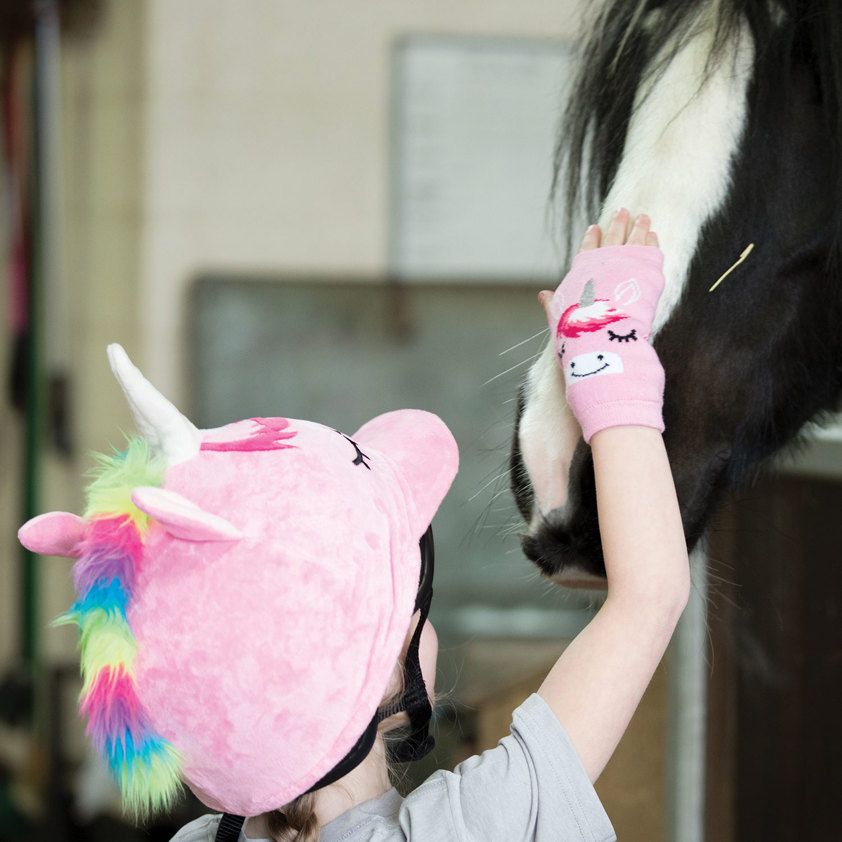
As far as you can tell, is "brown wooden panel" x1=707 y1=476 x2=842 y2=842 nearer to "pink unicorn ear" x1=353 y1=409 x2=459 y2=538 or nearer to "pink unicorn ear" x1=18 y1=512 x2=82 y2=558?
"pink unicorn ear" x1=353 y1=409 x2=459 y2=538

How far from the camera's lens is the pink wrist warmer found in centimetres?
47

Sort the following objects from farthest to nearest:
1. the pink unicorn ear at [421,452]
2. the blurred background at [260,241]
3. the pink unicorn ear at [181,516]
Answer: the blurred background at [260,241] → the pink unicorn ear at [421,452] → the pink unicorn ear at [181,516]

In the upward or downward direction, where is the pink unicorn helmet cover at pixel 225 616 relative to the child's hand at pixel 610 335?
downward

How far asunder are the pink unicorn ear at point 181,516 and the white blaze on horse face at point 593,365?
177 mm

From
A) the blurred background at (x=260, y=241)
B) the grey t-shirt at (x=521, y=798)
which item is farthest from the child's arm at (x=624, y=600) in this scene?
the blurred background at (x=260, y=241)

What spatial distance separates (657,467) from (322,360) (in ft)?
4.58

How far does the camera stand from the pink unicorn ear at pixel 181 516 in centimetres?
39

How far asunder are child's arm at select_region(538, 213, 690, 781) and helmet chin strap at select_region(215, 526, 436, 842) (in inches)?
2.8

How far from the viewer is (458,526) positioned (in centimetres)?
186

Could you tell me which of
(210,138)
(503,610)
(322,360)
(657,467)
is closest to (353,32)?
(210,138)

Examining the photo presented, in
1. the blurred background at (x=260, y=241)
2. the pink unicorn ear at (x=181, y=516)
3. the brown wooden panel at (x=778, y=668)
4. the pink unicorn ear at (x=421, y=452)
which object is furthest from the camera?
the blurred background at (x=260, y=241)

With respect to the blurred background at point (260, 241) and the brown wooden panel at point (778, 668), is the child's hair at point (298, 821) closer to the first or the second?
the brown wooden panel at point (778, 668)

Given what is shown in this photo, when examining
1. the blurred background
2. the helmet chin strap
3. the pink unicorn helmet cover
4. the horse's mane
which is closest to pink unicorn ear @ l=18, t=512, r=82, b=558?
the pink unicorn helmet cover

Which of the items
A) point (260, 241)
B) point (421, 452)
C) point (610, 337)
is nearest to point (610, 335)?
point (610, 337)
